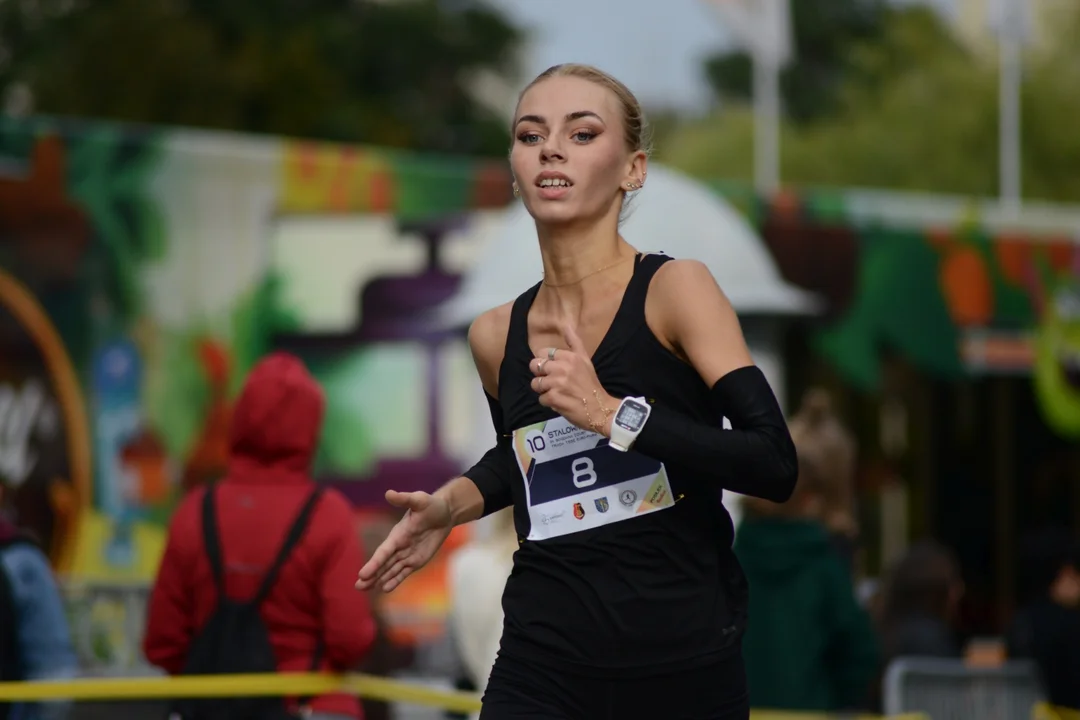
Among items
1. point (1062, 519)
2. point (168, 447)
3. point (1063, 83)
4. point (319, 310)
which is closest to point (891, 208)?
point (1062, 519)

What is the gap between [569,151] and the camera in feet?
11.8

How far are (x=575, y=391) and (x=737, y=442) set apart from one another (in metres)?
0.30

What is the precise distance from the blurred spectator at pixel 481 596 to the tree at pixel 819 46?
5565 cm

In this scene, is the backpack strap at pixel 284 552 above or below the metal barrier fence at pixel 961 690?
above

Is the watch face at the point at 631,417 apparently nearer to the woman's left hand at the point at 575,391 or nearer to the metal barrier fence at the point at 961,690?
the woman's left hand at the point at 575,391

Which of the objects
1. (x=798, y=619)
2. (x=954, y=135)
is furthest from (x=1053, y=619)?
(x=954, y=135)

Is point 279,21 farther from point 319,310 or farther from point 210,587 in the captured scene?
point 210,587

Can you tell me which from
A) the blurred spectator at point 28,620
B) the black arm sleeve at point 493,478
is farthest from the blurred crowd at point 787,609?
the black arm sleeve at point 493,478

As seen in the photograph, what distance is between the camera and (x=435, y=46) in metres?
48.7

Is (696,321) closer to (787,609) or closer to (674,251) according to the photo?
(787,609)

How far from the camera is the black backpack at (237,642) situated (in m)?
5.21

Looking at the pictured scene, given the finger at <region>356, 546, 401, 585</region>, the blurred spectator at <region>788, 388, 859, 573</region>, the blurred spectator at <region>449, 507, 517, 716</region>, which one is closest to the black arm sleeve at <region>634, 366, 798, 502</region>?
the finger at <region>356, 546, 401, 585</region>

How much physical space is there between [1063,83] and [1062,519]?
889 inches

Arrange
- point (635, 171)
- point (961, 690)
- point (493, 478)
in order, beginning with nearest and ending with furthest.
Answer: point (635, 171) → point (493, 478) → point (961, 690)
